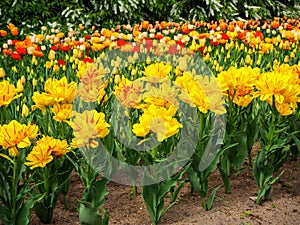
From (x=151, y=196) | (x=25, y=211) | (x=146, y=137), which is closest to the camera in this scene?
(x=25, y=211)

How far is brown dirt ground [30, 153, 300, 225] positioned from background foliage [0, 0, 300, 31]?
529 centimetres

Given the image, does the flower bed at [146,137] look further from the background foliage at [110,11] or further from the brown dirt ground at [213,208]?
the background foliage at [110,11]

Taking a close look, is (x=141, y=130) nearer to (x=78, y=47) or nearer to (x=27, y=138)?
(x=27, y=138)

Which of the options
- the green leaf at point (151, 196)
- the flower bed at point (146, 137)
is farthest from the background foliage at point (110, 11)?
the green leaf at point (151, 196)

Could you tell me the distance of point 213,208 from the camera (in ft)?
8.41

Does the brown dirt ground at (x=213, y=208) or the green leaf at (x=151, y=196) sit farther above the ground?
the green leaf at (x=151, y=196)

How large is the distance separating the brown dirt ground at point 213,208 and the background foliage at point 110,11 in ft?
17.4

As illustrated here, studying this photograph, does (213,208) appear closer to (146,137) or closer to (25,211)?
(146,137)

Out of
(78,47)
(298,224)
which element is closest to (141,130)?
(298,224)

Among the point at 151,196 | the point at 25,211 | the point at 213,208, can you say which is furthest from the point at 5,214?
the point at 213,208

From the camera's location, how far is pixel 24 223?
2195mm

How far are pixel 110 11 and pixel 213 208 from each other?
6111mm

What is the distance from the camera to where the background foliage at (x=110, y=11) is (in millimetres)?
7949

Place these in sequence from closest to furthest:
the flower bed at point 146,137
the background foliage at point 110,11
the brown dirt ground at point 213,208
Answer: the flower bed at point 146,137 < the brown dirt ground at point 213,208 < the background foliage at point 110,11
